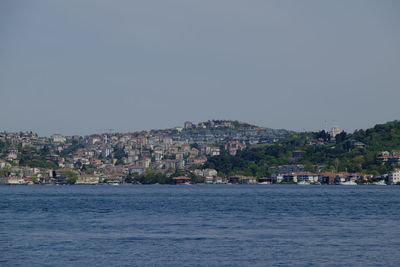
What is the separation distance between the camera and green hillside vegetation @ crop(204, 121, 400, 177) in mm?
155100

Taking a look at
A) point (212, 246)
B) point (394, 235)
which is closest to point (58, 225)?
point (212, 246)

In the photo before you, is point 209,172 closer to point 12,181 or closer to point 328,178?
point 328,178

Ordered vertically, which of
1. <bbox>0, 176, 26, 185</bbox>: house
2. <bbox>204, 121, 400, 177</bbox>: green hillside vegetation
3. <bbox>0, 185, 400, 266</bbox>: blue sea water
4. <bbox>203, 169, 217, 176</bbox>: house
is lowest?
<bbox>0, 185, 400, 266</bbox>: blue sea water

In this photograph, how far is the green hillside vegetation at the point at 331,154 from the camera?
155m

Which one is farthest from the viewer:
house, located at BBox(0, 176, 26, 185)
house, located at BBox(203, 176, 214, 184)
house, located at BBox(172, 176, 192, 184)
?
house, located at BBox(203, 176, 214, 184)

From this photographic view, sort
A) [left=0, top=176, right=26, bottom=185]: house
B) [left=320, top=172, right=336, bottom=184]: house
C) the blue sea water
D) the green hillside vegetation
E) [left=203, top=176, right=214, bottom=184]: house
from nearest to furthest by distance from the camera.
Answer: the blue sea water < [left=320, top=172, right=336, bottom=184]: house < the green hillside vegetation < [left=0, top=176, right=26, bottom=185]: house < [left=203, top=176, right=214, bottom=184]: house

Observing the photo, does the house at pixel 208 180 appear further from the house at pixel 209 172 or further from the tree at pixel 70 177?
the tree at pixel 70 177

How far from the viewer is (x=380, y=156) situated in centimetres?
15288

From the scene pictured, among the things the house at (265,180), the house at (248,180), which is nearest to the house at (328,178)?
the house at (265,180)

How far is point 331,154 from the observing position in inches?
6683

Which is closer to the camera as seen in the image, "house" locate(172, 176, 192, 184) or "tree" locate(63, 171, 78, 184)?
"house" locate(172, 176, 192, 184)

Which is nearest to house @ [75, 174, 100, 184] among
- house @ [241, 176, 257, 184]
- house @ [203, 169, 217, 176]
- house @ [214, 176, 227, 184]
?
house @ [203, 169, 217, 176]

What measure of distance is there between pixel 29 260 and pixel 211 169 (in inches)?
6433

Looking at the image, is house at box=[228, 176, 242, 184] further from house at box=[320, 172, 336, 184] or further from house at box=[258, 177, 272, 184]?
house at box=[320, 172, 336, 184]
